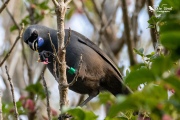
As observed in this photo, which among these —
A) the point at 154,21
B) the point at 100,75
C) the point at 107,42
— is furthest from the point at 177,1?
the point at 107,42

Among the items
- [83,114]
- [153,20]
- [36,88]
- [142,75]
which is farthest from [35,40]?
[142,75]

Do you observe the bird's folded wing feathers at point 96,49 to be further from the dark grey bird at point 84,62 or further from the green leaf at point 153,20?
the green leaf at point 153,20

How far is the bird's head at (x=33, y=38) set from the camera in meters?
4.09

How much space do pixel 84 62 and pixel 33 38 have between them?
571mm

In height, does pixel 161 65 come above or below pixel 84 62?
above

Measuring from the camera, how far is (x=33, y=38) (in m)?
4.16

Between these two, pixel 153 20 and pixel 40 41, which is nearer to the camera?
pixel 153 20

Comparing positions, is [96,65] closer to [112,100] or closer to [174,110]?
[112,100]

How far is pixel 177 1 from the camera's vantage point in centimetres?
105

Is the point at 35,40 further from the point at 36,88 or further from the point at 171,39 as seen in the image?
the point at 171,39

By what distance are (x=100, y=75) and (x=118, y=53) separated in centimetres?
199

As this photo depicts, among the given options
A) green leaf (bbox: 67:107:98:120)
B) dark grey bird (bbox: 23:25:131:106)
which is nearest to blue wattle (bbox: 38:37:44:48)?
dark grey bird (bbox: 23:25:131:106)

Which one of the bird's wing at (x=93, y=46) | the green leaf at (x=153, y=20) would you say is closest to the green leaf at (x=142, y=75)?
the green leaf at (x=153, y=20)

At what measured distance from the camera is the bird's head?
4.09 m
